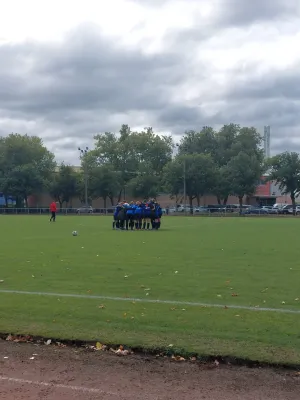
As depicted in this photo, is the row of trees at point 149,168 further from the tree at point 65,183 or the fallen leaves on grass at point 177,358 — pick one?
the fallen leaves on grass at point 177,358

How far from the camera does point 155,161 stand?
10512 centimetres

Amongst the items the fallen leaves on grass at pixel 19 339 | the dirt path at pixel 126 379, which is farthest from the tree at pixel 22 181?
the dirt path at pixel 126 379

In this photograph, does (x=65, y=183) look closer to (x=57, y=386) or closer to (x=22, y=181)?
(x=22, y=181)

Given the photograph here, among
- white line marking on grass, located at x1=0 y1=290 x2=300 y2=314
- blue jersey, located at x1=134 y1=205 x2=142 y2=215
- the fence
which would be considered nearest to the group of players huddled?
blue jersey, located at x1=134 y1=205 x2=142 y2=215

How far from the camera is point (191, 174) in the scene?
277 feet

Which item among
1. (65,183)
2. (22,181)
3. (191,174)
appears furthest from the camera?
(65,183)

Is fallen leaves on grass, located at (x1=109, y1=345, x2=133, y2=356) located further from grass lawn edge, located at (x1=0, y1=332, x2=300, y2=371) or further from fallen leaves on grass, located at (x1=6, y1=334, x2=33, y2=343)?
fallen leaves on grass, located at (x1=6, y1=334, x2=33, y2=343)

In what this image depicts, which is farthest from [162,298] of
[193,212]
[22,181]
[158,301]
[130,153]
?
[130,153]

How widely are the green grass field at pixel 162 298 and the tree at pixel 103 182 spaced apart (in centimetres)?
7197

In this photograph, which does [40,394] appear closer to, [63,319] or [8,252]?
[63,319]

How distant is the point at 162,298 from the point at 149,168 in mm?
83111

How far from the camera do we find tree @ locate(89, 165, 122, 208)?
89750 mm

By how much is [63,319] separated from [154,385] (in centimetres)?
290

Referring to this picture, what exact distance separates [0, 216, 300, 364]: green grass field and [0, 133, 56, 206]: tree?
243 ft
